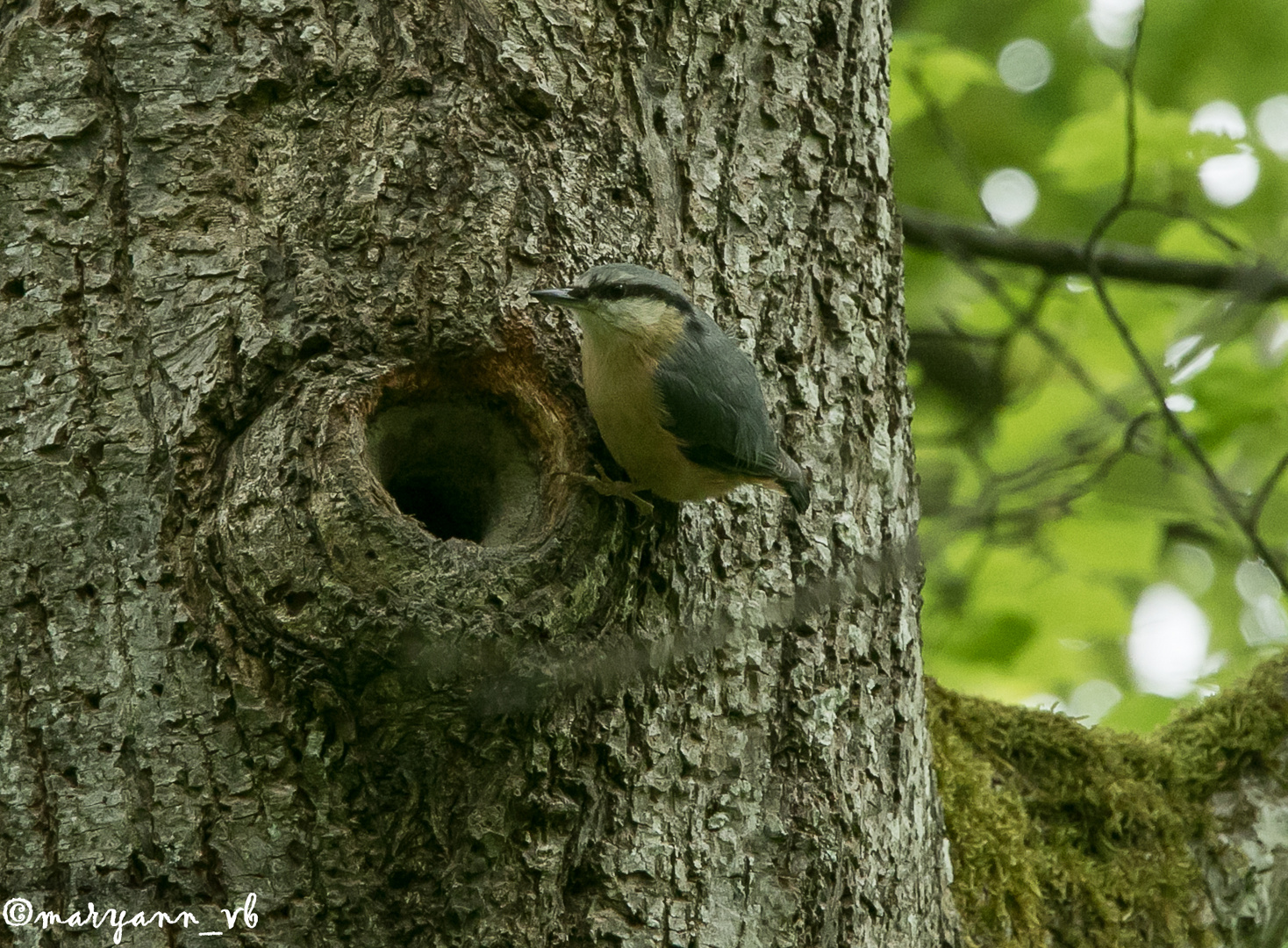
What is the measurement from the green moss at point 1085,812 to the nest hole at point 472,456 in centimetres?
120

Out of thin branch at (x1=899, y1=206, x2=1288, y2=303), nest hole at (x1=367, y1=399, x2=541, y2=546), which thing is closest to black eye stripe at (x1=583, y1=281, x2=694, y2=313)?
nest hole at (x1=367, y1=399, x2=541, y2=546)

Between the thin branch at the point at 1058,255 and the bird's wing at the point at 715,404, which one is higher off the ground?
the thin branch at the point at 1058,255

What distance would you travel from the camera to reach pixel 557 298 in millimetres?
2092

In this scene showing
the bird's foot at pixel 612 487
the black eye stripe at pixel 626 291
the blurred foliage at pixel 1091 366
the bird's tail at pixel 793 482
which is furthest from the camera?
the blurred foliage at pixel 1091 366

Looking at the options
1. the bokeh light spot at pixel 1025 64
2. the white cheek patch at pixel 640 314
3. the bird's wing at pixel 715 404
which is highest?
the bokeh light spot at pixel 1025 64

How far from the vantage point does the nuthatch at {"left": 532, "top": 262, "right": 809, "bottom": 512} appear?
214 centimetres

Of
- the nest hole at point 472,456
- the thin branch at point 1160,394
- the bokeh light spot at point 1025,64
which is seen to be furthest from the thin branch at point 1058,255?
the nest hole at point 472,456

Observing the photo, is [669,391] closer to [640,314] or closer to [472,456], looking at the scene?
[640,314]

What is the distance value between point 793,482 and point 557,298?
1.82 feet

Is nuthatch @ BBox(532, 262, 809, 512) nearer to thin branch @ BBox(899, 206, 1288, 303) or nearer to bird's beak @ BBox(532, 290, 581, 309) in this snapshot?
bird's beak @ BBox(532, 290, 581, 309)

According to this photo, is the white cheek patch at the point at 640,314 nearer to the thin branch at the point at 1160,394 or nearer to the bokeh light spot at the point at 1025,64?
the thin branch at the point at 1160,394

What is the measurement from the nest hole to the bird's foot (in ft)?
0.31

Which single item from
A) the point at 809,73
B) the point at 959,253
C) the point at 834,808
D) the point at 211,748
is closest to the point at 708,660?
the point at 834,808

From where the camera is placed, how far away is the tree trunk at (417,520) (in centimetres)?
185
